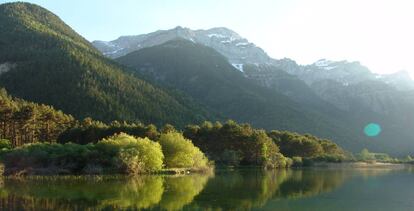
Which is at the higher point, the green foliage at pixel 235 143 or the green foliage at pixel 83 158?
the green foliage at pixel 235 143

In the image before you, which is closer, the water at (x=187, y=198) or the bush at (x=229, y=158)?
the water at (x=187, y=198)

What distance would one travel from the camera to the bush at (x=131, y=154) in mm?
92438

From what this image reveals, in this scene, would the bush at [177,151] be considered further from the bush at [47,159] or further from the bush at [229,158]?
the bush at [229,158]

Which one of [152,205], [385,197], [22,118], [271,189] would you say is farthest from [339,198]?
[22,118]

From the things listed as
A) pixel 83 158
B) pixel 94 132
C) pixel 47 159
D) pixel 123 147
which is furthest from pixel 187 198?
pixel 94 132

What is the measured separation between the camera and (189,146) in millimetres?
112312

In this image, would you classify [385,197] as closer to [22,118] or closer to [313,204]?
[313,204]

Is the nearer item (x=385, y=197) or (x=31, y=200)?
(x=31, y=200)

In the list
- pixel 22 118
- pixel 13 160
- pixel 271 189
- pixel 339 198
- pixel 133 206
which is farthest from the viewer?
pixel 22 118

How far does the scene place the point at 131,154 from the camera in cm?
9256

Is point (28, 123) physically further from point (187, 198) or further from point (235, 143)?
point (187, 198)

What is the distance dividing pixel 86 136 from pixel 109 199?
294ft

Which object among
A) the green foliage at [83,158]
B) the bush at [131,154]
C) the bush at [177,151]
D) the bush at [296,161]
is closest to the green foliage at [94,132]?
the bush at [177,151]

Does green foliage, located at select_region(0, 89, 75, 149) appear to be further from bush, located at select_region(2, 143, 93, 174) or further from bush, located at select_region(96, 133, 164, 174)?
bush, located at select_region(96, 133, 164, 174)
